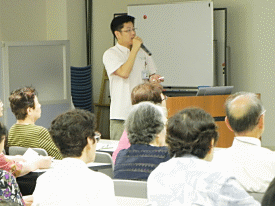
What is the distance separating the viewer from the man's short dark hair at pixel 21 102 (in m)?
4.06

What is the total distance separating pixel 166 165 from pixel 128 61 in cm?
330

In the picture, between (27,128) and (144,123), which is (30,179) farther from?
(144,123)

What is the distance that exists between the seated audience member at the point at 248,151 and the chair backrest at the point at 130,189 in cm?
41

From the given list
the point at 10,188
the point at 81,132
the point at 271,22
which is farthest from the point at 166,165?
the point at 271,22

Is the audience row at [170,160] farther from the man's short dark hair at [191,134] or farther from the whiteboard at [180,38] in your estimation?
the whiteboard at [180,38]

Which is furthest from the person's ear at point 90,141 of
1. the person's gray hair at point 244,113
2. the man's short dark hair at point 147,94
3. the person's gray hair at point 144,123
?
the man's short dark hair at point 147,94

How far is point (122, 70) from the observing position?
5254mm

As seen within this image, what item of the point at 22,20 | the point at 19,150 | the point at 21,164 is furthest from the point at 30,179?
the point at 22,20

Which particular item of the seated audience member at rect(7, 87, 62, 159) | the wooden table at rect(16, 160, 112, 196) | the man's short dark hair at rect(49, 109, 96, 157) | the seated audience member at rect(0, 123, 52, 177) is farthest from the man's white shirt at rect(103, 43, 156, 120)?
the man's short dark hair at rect(49, 109, 96, 157)

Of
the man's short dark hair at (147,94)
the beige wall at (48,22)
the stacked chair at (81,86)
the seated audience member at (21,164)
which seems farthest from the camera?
the stacked chair at (81,86)

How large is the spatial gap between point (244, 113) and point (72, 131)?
967 mm

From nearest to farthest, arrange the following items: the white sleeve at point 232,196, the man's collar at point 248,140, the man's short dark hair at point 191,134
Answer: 1. the white sleeve at point 232,196
2. the man's short dark hair at point 191,134
3. the man's collar at point 248,140

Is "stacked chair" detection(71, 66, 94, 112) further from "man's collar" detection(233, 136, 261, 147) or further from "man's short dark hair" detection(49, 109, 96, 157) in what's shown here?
"man's short dark hair" detection(49, 109, 96, 157)

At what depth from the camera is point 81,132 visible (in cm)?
220
